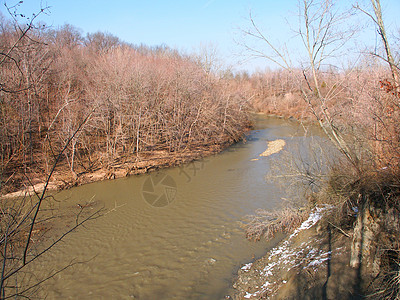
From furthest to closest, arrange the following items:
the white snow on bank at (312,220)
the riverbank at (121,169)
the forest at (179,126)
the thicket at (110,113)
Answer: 1. the thicket at (110,113)
2. the riverbank at (121,169)
3. the white snow on bank at (312,220)
4. the forest at (179,126)

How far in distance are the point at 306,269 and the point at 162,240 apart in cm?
528

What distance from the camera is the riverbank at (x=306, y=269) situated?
5.43 meters

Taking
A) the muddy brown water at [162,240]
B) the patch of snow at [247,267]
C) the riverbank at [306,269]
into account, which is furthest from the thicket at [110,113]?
the riverbank at [306,269]

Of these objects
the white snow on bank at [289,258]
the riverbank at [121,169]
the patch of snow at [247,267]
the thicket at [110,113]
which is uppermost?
the thicket at [110,113]

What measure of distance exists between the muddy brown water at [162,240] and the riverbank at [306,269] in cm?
56

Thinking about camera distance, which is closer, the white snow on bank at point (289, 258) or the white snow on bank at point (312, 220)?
the white snow on bank at point (289, 258)

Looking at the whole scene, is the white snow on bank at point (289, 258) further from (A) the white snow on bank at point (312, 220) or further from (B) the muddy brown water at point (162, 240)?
(B) the muddy brown water at point (162, 240)

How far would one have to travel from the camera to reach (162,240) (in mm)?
9906

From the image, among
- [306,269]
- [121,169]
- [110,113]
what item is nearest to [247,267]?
[306,269]

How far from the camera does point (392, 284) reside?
14.2ft

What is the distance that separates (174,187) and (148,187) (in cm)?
157

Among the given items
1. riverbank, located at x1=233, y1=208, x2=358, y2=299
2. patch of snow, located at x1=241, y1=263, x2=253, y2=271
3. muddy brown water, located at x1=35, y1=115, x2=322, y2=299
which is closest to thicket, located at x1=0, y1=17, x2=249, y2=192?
muddy brown water, located at x1=35, y1=115, x2=322, y2=299

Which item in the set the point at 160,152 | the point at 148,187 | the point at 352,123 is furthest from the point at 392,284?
the point at 160,152

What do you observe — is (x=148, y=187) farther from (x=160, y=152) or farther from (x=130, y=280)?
(x=130, y=280)
